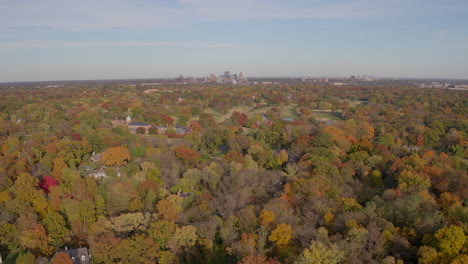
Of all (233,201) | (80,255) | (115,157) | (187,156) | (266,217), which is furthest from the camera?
(187,156)

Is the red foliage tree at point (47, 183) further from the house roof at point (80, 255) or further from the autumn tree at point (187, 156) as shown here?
the autumn tree at point (187, 156)

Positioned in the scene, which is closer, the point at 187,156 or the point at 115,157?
the point at 115,157

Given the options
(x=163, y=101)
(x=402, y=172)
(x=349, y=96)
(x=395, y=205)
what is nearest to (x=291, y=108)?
(x=349, y=96)

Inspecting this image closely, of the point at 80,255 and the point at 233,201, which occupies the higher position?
the point at 233,201

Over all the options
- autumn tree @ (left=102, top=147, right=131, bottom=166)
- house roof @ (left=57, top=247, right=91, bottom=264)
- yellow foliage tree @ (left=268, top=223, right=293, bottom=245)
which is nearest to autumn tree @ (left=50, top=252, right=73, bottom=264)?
house roof @ (left=57, top=247, right=91, bottom=264)

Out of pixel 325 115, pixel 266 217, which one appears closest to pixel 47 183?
pixel 266 217

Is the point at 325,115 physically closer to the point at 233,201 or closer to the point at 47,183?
Answer: the point at 233,201

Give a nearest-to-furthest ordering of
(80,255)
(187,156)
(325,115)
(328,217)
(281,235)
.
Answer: (80,255) → (281,235) → (328,217) → (187,156) → (325,115)

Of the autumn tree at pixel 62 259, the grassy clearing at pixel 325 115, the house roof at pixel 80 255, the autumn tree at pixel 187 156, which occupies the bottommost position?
the house roof at pixel 80 255

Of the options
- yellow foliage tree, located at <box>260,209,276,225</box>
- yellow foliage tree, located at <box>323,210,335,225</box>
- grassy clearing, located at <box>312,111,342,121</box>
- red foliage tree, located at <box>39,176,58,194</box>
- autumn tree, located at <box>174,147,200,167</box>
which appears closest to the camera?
yellow foliage tree, located at <box>260,209,276,225</box>

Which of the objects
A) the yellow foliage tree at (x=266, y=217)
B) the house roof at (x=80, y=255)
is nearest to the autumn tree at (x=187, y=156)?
the yellow foliage tree at (x=266, y=217)

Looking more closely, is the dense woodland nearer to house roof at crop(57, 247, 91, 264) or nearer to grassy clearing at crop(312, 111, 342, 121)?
house roof at crop(57, 247, 91, 264)
